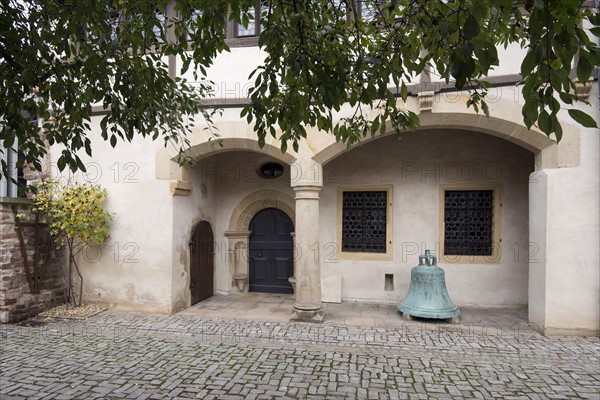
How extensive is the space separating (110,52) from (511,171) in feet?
20.7

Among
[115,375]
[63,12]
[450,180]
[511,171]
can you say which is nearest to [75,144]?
[63,12]

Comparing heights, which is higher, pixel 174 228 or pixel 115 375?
pixel 174 228

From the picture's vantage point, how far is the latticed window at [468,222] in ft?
21.6

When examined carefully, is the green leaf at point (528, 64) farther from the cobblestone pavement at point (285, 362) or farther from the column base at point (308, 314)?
the column base at point (308, 314)

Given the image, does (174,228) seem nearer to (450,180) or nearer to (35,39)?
(35,39)

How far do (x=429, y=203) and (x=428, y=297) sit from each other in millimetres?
1823

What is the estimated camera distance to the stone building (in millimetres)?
4988

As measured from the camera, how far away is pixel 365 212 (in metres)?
7.06

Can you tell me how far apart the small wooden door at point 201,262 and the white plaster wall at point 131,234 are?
26.1 inches

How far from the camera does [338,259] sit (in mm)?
7070

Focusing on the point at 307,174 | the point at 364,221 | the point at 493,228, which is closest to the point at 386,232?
the point at 364,221

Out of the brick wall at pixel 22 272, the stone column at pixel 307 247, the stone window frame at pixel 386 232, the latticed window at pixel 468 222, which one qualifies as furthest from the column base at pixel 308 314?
the brick wall at pixel 22 272

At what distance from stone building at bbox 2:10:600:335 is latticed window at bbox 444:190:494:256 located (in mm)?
19

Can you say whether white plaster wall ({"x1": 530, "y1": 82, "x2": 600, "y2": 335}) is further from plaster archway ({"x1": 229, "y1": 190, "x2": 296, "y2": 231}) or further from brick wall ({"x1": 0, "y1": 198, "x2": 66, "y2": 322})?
brick wall ({"x1": 0, "y1": 198, "x2": 66, "y2": 322})
